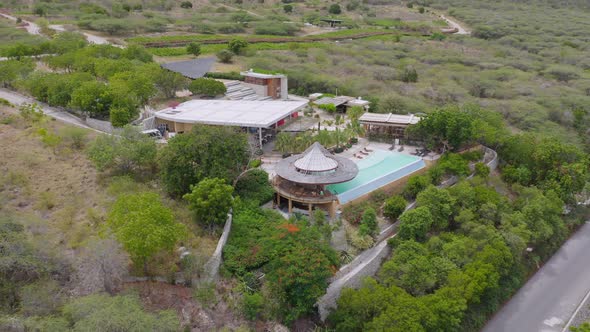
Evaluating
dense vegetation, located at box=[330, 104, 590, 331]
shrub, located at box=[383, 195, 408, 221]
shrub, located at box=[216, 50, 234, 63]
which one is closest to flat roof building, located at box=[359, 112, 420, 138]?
dense vegetation, located at box=[330, 104, 590, 331]

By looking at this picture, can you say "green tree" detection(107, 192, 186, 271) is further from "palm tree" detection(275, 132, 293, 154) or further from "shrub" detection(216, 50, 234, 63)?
"shrub" detection(216, 50, 234, 63)

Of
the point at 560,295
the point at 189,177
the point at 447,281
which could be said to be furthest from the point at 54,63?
the point at 560,295

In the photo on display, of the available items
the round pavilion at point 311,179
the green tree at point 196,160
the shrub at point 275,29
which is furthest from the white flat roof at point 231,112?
the shrub at point 275,29

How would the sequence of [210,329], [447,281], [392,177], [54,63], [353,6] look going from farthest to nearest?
[353,6]
[54,63]
[392,177]
[447,281]
[210,329]

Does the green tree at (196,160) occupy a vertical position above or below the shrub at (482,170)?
above

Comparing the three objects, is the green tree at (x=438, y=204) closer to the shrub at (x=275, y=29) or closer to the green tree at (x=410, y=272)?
the green tree at (x=410, y=272)

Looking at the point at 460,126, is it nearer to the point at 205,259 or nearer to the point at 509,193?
the point at 509,193
